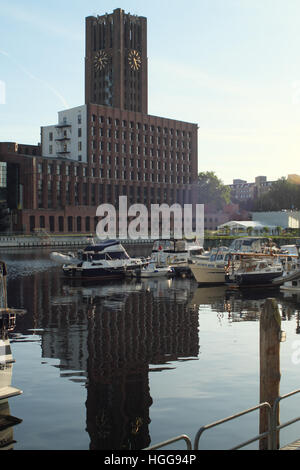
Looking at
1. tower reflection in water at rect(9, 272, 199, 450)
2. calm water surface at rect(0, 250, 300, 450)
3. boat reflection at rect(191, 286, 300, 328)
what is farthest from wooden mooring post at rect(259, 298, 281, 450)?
boat reflection at rect(191, 286, 300, 328)

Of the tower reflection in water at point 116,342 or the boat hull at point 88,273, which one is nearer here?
the tower reflection in water at point 116,342

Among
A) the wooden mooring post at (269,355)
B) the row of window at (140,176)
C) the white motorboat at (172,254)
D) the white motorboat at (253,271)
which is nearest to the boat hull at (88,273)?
the white motorboat at (172,254)

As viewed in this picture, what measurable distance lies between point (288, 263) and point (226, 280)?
6.28 metres

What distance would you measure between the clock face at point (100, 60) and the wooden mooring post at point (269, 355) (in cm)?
17809

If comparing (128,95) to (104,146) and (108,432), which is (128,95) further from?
(108,432)

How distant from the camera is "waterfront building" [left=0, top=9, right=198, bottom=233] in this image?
Result: 456ft

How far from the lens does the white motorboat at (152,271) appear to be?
5931 cm

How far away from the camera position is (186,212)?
7072 inches

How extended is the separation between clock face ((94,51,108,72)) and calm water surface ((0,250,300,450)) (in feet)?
500

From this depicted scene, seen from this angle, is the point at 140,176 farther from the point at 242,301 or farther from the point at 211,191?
the point at 242,301

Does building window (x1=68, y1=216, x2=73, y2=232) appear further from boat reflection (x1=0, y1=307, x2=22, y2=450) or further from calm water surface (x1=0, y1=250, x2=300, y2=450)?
boat reflection (x1=0, y1=307, x2=22, y2=450)

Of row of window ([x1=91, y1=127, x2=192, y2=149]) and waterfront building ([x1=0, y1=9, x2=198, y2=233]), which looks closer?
waterfront building ([x1=0, y1=9, x2=198, y2=233])

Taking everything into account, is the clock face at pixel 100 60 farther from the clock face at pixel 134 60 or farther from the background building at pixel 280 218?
the background building at pixel 280 218
